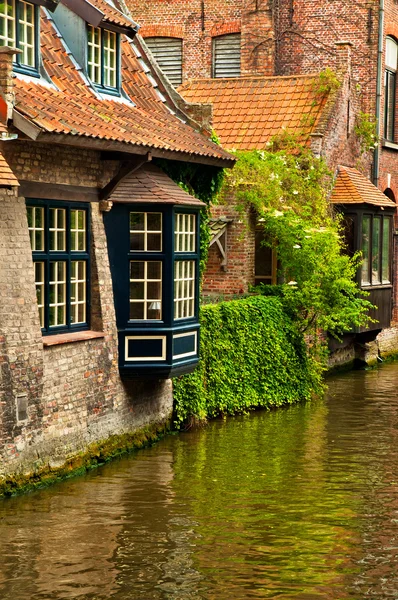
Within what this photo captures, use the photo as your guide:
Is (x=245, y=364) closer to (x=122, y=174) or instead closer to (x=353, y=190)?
(x=122, y=174)

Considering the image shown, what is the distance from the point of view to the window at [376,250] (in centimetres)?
2836

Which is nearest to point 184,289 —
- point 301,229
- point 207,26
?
point 301,229

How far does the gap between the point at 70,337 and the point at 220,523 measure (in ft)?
12.1

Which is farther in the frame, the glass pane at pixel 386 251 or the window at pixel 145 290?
the glass pane at pixel 386 251

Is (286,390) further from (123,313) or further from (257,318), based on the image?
(123,313)

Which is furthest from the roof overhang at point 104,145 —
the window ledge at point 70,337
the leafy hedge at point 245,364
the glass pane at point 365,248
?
the glass pane at point 365,248

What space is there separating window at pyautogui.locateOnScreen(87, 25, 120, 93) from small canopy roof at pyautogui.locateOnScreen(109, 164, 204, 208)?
1.52 metres

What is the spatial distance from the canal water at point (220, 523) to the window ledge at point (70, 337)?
1717 millimetres

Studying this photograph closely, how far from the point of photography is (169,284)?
17906 mm

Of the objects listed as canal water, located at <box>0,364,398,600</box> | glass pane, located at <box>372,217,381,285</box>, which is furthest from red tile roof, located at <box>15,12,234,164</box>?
glass pane, located at <box>372,217,381,285</box>

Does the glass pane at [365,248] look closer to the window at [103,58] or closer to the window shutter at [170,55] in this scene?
the window shutter at [170,55]

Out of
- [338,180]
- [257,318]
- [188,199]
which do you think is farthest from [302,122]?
[188,199]

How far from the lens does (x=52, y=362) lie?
15539 mm

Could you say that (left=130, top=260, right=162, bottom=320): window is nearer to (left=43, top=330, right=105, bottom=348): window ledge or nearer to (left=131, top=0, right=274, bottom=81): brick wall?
(left=43, top=330, right=105, bottom=348): window ledge
